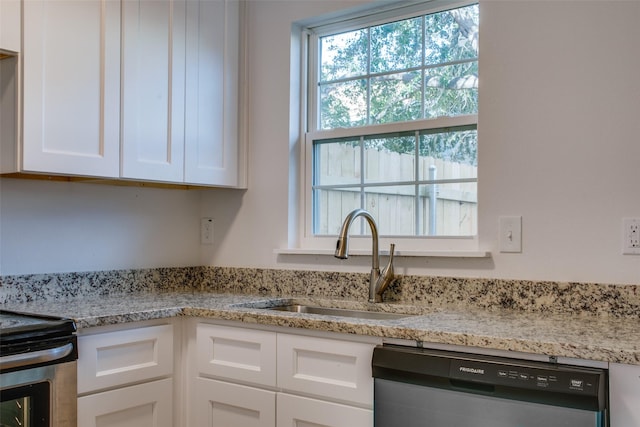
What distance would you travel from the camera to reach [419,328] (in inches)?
63.9

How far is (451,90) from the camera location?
231cm

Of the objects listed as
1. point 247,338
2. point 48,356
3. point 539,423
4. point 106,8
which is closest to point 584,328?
point 539,423

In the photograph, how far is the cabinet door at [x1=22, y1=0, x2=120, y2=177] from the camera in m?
1.94

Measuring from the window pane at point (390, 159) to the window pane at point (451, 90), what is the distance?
0.48 feet

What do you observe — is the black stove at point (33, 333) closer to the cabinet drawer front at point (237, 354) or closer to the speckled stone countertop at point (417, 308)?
the speckled stone countertop at point (417, 308)

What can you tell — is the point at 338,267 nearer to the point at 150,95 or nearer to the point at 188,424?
the point at 188,424

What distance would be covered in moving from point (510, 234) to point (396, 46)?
2.94 ft

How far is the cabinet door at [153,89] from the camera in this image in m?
2.22

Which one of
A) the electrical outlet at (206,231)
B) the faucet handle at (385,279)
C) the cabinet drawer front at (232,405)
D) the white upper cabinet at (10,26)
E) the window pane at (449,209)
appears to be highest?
the white upper cabinet at (10,26)

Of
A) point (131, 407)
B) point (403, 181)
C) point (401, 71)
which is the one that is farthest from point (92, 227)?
point (401, 71)

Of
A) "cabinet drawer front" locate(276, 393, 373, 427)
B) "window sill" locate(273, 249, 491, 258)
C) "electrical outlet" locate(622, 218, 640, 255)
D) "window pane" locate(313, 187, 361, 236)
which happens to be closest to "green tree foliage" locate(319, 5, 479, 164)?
"window pane" locate(313, 187, 361, 236)

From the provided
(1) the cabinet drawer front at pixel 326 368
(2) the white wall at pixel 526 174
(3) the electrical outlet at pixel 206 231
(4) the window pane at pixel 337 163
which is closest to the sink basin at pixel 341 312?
(2) the white wall at pixel 526 174

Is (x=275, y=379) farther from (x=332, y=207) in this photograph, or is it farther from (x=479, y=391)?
(x=332, y=207)

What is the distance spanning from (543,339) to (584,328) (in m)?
0.25
